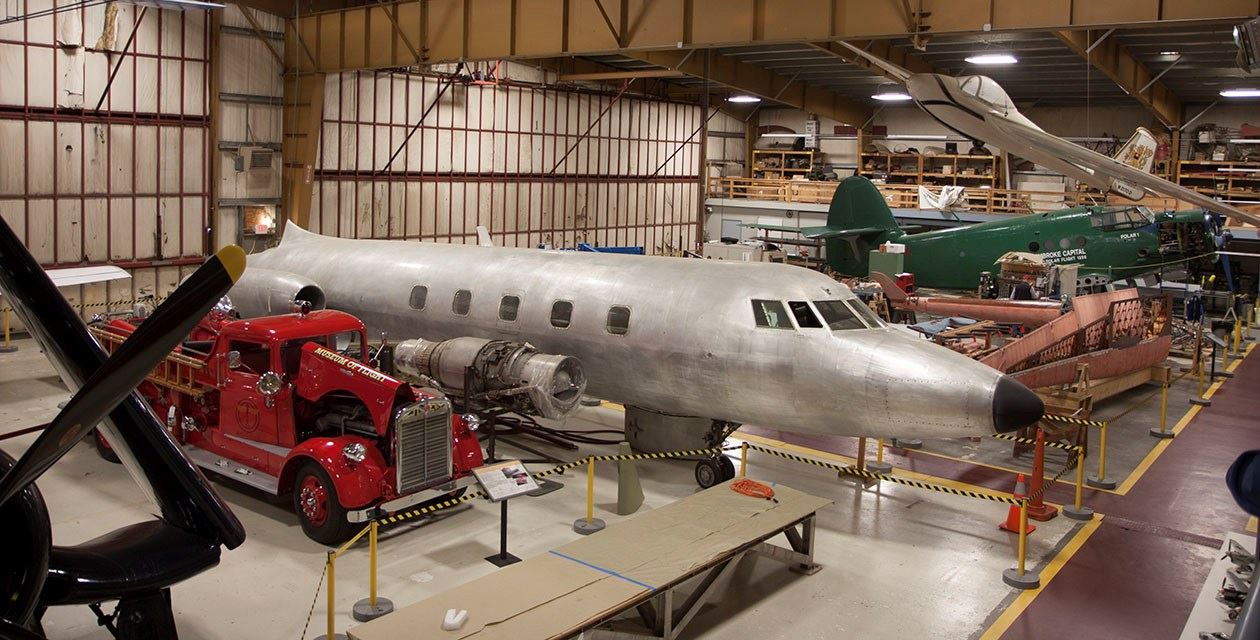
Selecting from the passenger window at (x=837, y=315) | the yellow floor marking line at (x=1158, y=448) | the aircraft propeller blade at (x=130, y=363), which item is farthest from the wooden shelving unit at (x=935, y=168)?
the aircraft propeller blade at (x=130, y=363)

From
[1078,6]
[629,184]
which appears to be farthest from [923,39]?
[629,184]

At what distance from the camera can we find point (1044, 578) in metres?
11.1

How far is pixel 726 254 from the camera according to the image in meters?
32.6

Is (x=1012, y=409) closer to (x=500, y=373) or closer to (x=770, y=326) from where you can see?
(x=770, y=326)

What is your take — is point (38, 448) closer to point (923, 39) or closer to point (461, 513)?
point (461, 513)

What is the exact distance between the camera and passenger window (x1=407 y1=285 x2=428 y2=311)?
1630 centimetres

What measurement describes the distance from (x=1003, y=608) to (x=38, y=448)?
9390 millimetres

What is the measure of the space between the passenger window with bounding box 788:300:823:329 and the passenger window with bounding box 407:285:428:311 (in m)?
6.47

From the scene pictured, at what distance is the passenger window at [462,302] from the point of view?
618 inches

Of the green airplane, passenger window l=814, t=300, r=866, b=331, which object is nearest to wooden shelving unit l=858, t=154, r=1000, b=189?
the green airplane

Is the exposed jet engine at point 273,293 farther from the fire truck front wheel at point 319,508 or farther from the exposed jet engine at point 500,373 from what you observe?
the fire truck front wheel at point 319,508

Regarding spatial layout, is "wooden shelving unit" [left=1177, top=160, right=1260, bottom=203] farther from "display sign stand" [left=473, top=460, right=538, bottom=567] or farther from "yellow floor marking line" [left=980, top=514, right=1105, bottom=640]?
"display sign stand" [left=473, top=460, right=538, bottom=567]

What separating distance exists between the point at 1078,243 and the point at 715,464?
2192cm

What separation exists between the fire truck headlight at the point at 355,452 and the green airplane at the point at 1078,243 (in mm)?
24225
